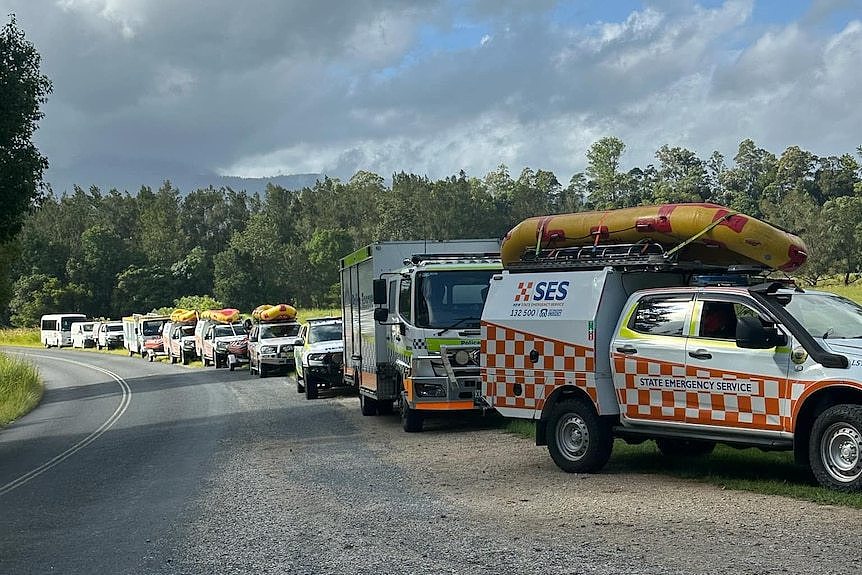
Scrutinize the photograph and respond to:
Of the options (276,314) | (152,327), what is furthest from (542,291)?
(152,327)

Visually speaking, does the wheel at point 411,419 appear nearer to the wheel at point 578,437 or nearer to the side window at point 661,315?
the wheel at point 578,437

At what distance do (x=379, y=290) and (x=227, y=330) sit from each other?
89.8 ft

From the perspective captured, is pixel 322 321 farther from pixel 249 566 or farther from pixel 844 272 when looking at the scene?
pixel 844 272

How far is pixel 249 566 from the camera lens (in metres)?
7.67

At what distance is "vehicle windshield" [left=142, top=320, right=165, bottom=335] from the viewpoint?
58.0 metres

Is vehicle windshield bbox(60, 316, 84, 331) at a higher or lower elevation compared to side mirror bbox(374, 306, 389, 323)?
higher

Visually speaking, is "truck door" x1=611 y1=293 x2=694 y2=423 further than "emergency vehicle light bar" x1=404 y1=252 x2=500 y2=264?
No

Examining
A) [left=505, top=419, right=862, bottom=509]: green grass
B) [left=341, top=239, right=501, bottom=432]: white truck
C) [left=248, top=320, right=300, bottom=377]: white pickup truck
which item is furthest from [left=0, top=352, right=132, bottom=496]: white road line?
[left=505, top=419, right=862, bottom=509]: green grass

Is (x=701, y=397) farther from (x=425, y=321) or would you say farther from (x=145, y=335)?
(x=145, y=335)

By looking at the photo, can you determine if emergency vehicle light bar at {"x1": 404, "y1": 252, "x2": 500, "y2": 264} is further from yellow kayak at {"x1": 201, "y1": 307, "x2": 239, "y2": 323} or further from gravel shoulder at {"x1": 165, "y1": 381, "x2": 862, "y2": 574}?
yellow kayak at {"x1": 201, "y1": 307, "x2": 239, "y2": 323}

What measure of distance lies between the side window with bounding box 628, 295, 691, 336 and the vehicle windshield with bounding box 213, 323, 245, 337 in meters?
33.4

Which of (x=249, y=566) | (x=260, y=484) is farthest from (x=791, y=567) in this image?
(x=260, y=484)

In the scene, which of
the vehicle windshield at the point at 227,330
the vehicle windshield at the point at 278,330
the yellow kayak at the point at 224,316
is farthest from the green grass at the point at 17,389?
the yellow kayak at the point at 224,316

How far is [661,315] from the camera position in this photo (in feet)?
34.3
